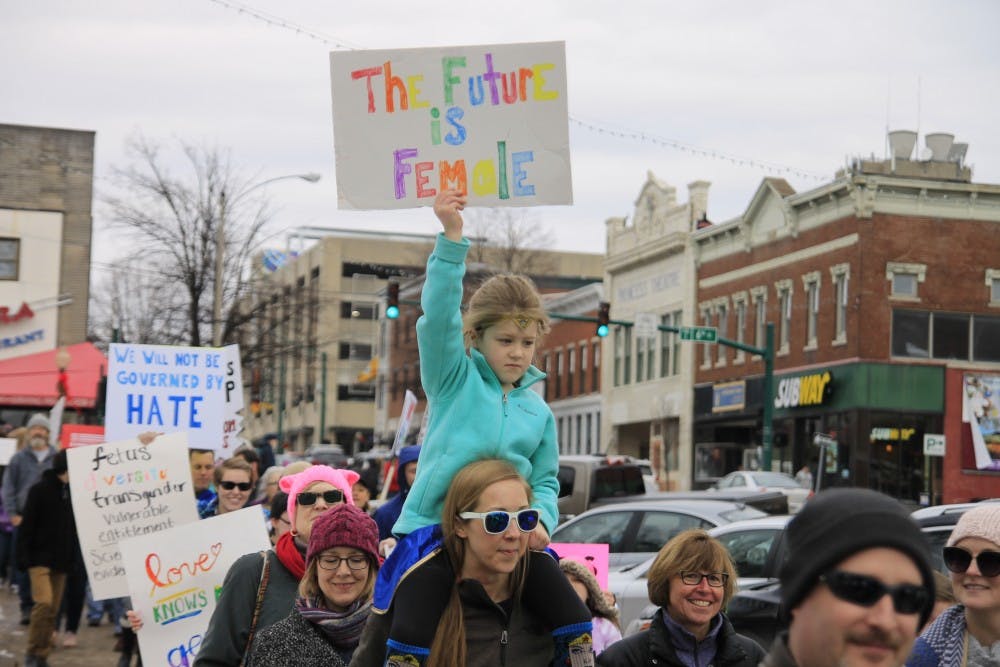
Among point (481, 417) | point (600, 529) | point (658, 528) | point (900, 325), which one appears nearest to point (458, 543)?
point (481, 417)

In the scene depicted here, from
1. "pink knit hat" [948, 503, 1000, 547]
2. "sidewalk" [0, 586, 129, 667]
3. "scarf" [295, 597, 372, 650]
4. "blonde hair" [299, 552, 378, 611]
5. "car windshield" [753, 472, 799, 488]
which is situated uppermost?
"pink knit hat" [948, 503, 1000, 547]

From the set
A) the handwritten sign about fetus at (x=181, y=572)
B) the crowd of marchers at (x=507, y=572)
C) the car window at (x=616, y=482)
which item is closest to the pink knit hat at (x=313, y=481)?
the crowd of marchers at (x=507, y=572)

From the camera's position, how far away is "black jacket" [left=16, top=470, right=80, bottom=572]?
Result: 42.7 feet

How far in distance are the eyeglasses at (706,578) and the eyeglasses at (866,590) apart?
10.6 feet

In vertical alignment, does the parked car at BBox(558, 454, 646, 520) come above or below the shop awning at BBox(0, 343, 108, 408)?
below

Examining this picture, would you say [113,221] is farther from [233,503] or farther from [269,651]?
[269,651]

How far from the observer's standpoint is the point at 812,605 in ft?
7.97

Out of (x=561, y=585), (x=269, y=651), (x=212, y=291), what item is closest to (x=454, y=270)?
(x=561, y=585)

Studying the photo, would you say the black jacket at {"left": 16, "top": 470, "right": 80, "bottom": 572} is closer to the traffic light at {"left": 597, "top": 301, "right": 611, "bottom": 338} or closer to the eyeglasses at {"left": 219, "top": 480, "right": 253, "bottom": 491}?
the eyeglasses at {"left": 219, "top": 480, "right": 253, "bottom": 491}

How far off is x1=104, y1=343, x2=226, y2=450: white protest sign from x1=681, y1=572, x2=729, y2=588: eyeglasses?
709 centimetres

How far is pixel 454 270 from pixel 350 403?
316 ft

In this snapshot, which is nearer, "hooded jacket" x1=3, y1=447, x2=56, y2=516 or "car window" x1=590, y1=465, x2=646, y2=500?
"hooded jacket" x1=3, y1=447, x2=56, y2=516

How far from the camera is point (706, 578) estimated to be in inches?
222

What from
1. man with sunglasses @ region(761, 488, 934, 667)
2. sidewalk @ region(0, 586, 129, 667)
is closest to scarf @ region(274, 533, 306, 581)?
man with sunglasses @ region(761, 488, 934, 667)
